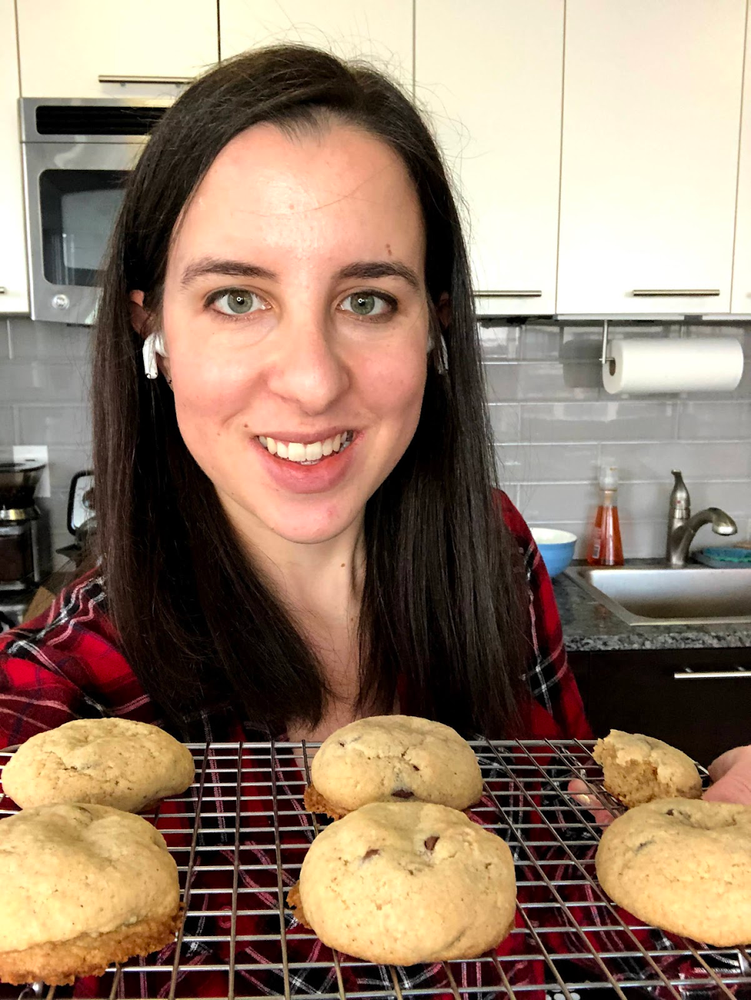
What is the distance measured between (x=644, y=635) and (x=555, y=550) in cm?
46

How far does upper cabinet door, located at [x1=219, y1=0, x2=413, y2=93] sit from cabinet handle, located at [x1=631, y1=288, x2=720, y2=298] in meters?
0.87

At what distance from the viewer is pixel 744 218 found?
2184mm

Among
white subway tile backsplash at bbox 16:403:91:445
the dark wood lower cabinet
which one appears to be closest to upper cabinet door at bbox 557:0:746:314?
the dark wood lower cabinet

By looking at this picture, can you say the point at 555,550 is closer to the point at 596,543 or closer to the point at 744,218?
the point at 596,543

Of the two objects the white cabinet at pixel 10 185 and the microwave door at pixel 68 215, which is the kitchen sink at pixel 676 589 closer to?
the microwave door at pixel 68 215

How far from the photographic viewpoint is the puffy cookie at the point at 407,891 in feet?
1.81

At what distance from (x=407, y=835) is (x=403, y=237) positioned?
0.67 m

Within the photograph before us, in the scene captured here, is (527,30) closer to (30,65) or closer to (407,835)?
(30,65)

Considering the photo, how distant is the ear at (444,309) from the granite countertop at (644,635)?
1009 millimetres

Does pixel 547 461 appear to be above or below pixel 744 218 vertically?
below

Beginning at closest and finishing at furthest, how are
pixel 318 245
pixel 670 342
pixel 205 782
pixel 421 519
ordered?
pixel 205 782
pixel 318 245
pixel 421 519
pixel 670 342

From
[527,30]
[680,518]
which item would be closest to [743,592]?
[680,518]

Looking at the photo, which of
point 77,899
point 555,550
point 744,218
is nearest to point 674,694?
point 555,550

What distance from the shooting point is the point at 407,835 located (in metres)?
0.62
